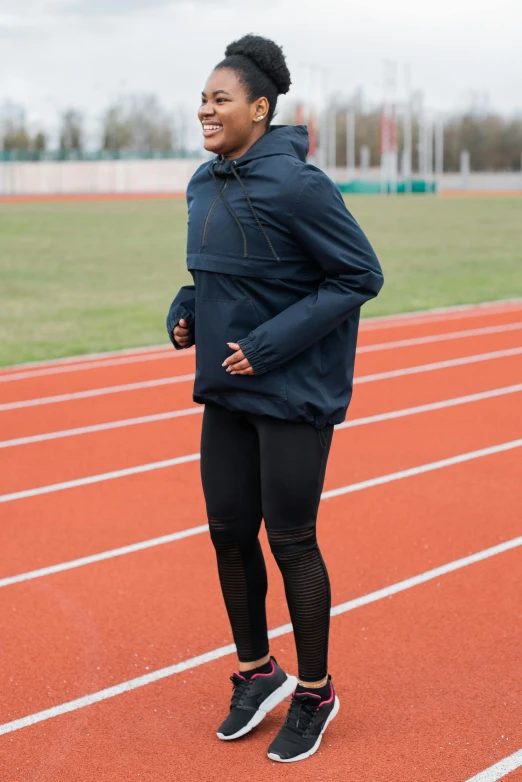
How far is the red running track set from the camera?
3221mm

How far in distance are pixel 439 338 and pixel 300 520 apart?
8492 mm

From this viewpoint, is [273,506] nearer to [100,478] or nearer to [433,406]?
[100,478]

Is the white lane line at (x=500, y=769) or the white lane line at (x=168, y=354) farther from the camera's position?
the white lane line at (x=168, y=354)

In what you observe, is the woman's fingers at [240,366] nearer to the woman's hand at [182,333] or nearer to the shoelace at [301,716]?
the woman's hand at [182,333]

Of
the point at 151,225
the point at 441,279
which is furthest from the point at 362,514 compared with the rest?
the point at 151,225

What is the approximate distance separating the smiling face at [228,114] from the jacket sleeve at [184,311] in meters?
0.44

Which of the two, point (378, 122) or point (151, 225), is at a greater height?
point (378, 122)

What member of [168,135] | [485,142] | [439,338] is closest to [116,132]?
[168,135]

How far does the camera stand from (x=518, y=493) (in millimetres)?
5945

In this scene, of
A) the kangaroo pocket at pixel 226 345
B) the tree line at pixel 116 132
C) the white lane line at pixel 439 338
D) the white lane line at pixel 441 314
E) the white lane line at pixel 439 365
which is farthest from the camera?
the tree line at pixel 116 132

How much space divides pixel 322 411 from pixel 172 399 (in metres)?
5.45

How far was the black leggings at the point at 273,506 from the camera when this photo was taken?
3033mm

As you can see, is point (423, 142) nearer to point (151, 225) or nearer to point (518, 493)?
point (151, 225)

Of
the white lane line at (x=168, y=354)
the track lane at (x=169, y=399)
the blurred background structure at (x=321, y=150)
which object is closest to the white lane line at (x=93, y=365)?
the white lane line at (x=168, y=354)
